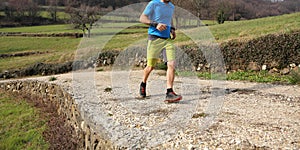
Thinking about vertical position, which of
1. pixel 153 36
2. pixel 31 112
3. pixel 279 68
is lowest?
pixel 31 112

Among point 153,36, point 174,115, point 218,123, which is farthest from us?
point 153,36

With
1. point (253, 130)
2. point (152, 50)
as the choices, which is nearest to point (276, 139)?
point (253, 130)

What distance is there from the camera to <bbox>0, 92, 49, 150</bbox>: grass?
760 centimetres

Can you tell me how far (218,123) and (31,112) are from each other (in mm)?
7646

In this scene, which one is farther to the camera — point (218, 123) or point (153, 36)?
point (153, 36)

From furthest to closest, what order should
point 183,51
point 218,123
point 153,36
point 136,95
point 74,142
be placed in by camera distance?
point 183,51 < point 136,95 < point 74,142 < point 153,36 < point 218,123

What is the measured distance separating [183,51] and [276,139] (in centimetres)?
909

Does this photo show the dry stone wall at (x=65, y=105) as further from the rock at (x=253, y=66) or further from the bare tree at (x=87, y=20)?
the bare tree at (x=87, y=20)

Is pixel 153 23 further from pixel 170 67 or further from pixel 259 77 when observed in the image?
pixel 259 77

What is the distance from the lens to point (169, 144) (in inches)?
149

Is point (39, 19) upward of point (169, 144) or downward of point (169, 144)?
upward

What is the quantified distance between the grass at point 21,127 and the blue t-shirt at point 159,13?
4061 mm

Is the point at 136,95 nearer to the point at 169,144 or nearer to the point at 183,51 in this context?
the point at 169,144

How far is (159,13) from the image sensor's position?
571 cm
